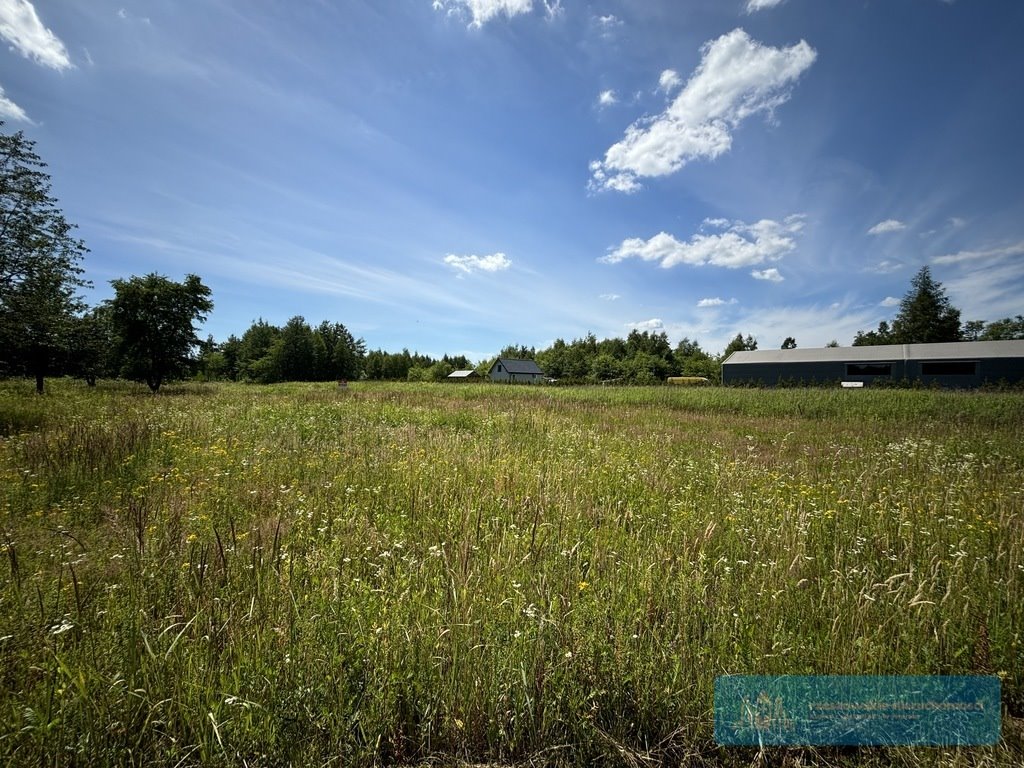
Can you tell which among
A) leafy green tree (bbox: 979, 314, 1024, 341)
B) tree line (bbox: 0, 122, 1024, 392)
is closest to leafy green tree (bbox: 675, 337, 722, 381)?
tree line (bbox: 0, 122, 1024, 392)

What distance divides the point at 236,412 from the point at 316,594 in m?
12.5

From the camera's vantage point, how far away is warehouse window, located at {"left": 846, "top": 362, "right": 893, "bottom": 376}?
133 ft

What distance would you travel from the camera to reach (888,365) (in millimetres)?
40438

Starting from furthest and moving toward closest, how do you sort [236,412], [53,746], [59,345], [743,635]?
1. [59,345]
2. [236,412]
3. [743,635]
4. [53,746]

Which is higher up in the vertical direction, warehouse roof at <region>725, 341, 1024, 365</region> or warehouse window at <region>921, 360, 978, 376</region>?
warehouse roof at <region>725, 341, 1024, 365</region>

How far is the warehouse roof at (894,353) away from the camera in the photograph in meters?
36.3

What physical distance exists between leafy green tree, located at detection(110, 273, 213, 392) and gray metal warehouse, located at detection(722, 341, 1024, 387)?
54.5m

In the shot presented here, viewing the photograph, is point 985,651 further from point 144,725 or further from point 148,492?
point 148,492

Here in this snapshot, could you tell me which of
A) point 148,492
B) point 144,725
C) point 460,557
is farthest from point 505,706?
point 148,492

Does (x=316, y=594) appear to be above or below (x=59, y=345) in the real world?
below

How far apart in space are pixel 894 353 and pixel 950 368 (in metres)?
4.39

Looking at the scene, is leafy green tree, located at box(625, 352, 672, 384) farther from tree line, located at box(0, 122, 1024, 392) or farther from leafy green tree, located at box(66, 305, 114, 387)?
leafy green tree, located at box(66, 305, 114, 387)

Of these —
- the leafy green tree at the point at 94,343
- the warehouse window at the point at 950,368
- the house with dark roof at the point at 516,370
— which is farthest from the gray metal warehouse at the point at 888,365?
the leafy green tree at the point at 94,343

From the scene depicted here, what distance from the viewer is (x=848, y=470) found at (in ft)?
22.8
